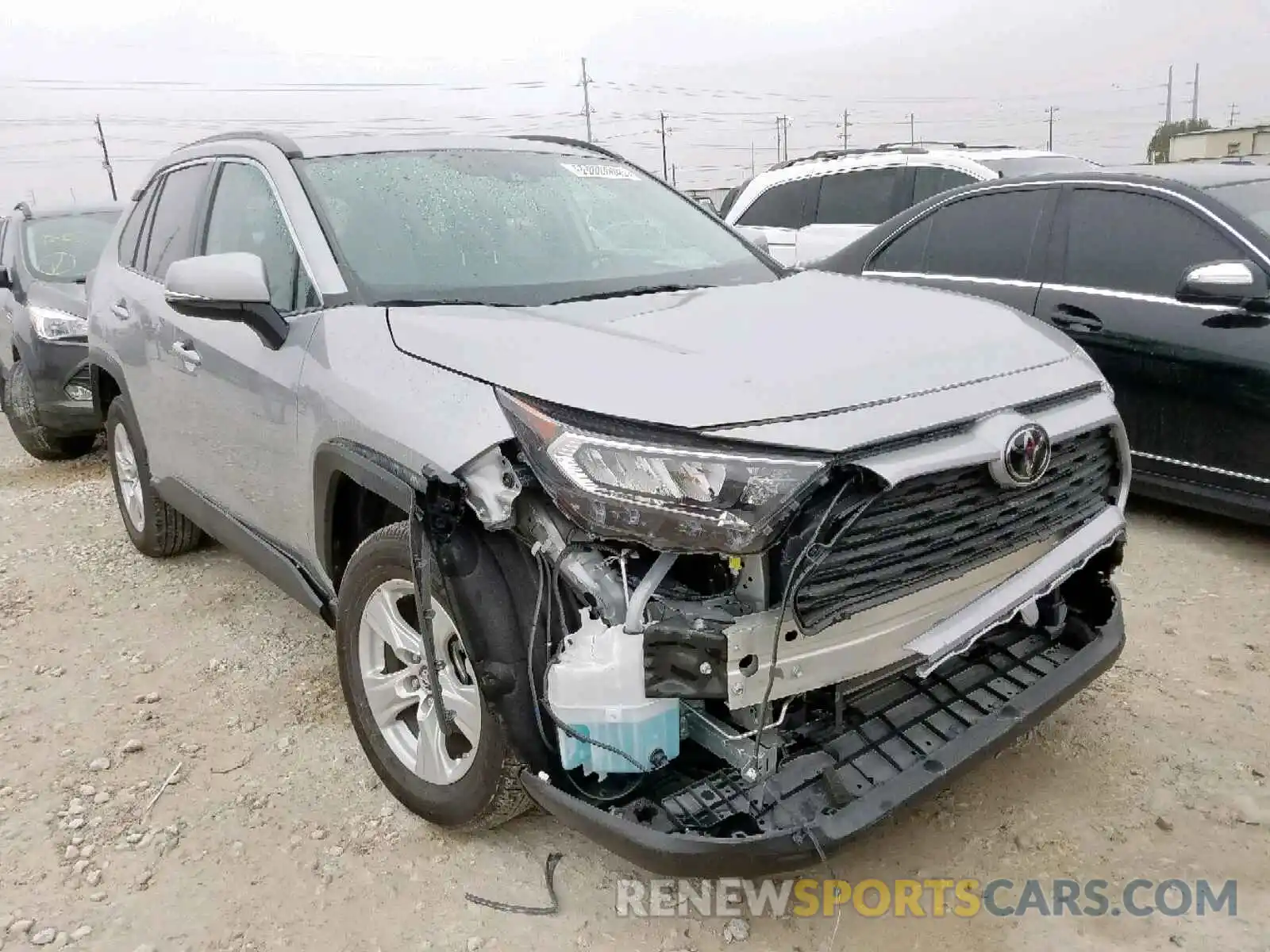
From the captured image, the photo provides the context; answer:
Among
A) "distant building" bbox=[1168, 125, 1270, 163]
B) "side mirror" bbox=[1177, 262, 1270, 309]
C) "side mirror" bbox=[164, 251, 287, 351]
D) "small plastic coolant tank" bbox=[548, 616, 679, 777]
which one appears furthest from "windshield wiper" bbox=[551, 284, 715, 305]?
"distant building" bbox=[1168, 125, 1270, 163]

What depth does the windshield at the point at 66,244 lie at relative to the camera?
24.5ft

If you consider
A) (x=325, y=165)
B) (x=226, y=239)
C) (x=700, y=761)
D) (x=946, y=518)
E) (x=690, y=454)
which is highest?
→ (x=325, y=165)

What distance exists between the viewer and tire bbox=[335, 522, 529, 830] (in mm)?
2385

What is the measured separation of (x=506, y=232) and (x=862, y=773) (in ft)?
6.33

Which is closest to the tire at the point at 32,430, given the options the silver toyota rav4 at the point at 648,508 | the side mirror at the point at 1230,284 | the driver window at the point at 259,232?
the driver window at the point at 259,232

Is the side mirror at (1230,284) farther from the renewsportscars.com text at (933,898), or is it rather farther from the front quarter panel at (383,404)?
the front quarter panel at (383,404)

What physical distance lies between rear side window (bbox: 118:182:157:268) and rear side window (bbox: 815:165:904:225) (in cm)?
550

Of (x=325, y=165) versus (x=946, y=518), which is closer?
(x=946, y=518)

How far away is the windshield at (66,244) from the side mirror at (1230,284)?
694cm

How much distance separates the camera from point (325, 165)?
323cm

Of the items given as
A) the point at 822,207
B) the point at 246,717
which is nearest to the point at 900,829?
the point at 246,717

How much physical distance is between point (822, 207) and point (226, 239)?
5.94m

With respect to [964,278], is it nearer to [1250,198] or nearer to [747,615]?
[1250,198]

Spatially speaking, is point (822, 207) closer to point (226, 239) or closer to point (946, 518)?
point (226, 239)
